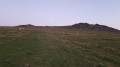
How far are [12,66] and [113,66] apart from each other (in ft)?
27.5

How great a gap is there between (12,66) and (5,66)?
21.3 inches

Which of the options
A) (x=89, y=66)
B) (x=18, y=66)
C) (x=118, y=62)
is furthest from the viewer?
(x=118, y=62)

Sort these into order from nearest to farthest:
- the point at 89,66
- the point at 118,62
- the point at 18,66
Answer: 1. the point at 18,66
2. the point at 89,66
3. the point at 118,62

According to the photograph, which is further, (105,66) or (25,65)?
(105,66)

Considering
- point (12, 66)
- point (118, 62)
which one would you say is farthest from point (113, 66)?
point (12, 66)

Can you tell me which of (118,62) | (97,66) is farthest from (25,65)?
(118,62)

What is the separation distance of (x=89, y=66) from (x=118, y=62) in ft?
11.4

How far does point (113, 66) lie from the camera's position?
32.0 ft

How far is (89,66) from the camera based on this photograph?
9.40m

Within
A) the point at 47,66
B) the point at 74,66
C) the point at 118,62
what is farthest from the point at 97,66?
the point at 47,66

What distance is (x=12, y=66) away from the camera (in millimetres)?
8680

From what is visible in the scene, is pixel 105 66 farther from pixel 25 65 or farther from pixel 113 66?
pixel 25 65

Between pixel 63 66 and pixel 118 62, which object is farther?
pixel 118 62

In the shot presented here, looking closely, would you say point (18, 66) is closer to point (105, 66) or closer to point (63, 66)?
point (63, 66)
